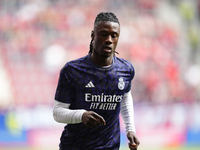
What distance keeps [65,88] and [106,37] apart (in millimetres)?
473

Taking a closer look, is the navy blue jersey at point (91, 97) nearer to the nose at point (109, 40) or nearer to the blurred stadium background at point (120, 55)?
the nose at point (109, 40)

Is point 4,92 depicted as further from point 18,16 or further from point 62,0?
point 62,0

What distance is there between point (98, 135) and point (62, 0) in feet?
26.1

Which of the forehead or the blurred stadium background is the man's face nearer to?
the forehead

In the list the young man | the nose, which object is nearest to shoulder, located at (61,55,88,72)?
the young man

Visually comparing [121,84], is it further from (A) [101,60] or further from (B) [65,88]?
(B) [65,88]

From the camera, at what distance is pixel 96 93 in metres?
2.51

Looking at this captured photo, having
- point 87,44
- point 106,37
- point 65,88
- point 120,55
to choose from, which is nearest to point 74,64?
point 65,88

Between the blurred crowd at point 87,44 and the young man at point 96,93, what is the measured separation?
19.2ft

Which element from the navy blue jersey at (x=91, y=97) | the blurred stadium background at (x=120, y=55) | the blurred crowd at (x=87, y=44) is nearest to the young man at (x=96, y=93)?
the navy blue jersey at (x=91, y=97)

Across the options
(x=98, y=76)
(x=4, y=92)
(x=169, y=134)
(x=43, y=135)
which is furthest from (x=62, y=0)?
(x=98, y=76)

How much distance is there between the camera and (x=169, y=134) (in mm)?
7777

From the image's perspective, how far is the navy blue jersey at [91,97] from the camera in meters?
2.50

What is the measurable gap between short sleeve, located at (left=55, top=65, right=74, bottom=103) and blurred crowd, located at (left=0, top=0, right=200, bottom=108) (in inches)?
231
